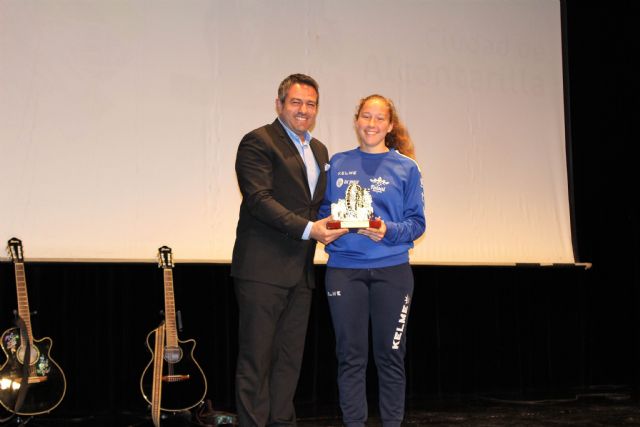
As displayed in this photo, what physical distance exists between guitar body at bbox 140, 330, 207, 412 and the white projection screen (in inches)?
24.2

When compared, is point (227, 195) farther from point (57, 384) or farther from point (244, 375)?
point (244, 375)

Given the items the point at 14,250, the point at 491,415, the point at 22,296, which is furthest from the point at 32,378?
the point at 491,415

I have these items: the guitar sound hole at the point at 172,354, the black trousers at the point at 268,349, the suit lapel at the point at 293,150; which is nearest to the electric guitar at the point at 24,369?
the guitar sound hole at the point at 172,354

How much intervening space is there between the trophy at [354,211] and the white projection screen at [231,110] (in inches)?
71.2

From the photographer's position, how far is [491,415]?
4211 millimetres

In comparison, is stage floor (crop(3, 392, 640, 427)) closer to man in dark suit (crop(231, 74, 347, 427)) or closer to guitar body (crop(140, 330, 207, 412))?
guitar body (crop(140, 330, 207, 412))

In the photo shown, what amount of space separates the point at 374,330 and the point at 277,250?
18.3 inches

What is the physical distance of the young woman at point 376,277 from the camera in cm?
267

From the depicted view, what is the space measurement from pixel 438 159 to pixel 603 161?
137 centimetres

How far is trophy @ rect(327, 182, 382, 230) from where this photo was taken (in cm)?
259

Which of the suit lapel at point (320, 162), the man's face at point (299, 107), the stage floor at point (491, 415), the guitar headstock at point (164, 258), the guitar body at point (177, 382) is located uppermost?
the man's face at point (299, 107)

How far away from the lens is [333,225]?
2.60 metres

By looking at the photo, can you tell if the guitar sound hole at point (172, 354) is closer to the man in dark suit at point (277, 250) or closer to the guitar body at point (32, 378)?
the guitar body at point (32, 378)

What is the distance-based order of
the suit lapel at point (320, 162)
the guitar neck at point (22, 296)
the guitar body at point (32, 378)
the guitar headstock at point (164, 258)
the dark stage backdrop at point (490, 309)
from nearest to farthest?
the suit lapel at point (320, 162), the guitar body at point (32, 378), the guitar neck at point (22, 296), the guitar headstock at point (164, 258), the dark stage backdrop at point (490, 309)
